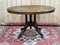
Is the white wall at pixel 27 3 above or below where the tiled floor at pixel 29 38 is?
above

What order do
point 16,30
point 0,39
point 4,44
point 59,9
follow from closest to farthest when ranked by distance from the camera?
point 4,44 → point 0,39 → point 16,30 → point 59,9

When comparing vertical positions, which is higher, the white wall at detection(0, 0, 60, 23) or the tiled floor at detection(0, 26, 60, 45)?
the white wall at detection(0, 0, 60, 23)

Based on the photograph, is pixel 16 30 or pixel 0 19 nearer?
pixel 16 30

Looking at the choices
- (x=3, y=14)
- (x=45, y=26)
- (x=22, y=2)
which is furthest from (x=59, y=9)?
(x=3, y=14)

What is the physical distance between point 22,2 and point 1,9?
599 millimetres

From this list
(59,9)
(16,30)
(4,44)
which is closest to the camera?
(4,44)

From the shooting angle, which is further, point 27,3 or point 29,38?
point 27,3

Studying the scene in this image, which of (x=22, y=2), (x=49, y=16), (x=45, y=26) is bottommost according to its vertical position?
(x=45, y=26)

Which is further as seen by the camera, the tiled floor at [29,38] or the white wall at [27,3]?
the white wall at [27,3]

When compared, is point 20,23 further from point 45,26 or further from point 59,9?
point 59,9

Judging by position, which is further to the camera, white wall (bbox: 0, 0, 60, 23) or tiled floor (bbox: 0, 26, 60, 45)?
white wall (bbox: 0, 0, 60, 23)

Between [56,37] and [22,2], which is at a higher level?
[22,2]

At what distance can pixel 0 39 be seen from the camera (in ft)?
10.0

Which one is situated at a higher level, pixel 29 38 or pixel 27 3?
pixel 27 3
